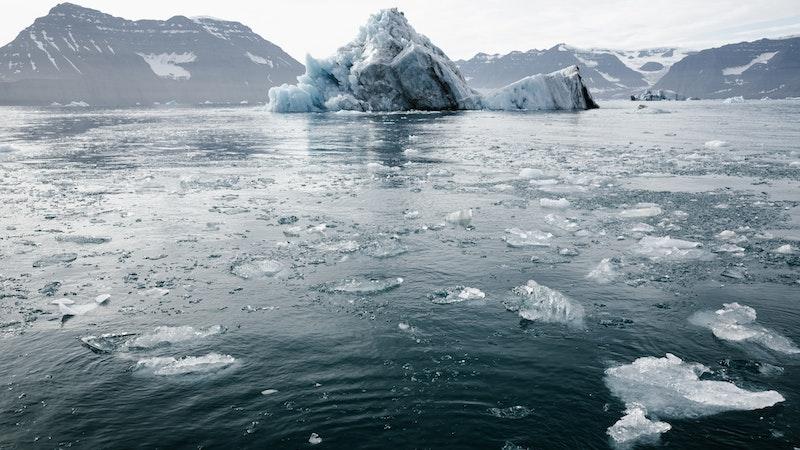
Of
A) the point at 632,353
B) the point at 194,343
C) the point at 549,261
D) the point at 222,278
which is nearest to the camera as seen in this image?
the point at 632,353

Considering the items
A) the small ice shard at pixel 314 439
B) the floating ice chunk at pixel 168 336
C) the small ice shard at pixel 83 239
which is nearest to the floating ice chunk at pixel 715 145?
the floating ice chunk at pixel 168 336

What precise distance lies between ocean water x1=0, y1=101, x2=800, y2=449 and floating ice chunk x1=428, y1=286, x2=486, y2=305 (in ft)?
0.10

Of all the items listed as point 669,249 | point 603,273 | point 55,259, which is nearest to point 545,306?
point 603,273

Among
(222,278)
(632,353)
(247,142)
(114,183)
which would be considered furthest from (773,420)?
(247,142)

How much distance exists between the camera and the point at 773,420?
308 centimetres

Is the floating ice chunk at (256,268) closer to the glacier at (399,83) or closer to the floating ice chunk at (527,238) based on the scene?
the floating ice chunk at (527,238)

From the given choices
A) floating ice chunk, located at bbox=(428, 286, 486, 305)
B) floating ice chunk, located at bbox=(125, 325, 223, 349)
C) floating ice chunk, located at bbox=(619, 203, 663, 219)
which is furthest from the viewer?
floating ice chunk, located at bbox=(619, 203, 663, 219)

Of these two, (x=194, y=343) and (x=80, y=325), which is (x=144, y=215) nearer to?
(x=80, y=325)

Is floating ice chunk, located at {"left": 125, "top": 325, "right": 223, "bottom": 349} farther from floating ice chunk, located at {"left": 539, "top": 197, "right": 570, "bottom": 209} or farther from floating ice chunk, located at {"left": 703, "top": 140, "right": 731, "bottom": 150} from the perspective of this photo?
floating ice chunk, located at {"left": 703, "top": 140, "right": 731, "bottom": 150}

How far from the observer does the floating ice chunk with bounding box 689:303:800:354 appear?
4.04 metres

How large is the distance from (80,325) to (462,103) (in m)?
44.9

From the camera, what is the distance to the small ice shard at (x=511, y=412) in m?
3.17

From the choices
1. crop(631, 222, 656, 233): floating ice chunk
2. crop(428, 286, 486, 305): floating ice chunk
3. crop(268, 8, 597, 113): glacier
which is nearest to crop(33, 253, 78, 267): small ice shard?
crop(428, 286, 486, 305): floating ice chunk

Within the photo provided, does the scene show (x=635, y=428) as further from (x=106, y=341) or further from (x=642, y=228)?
(x=642, y=228)
